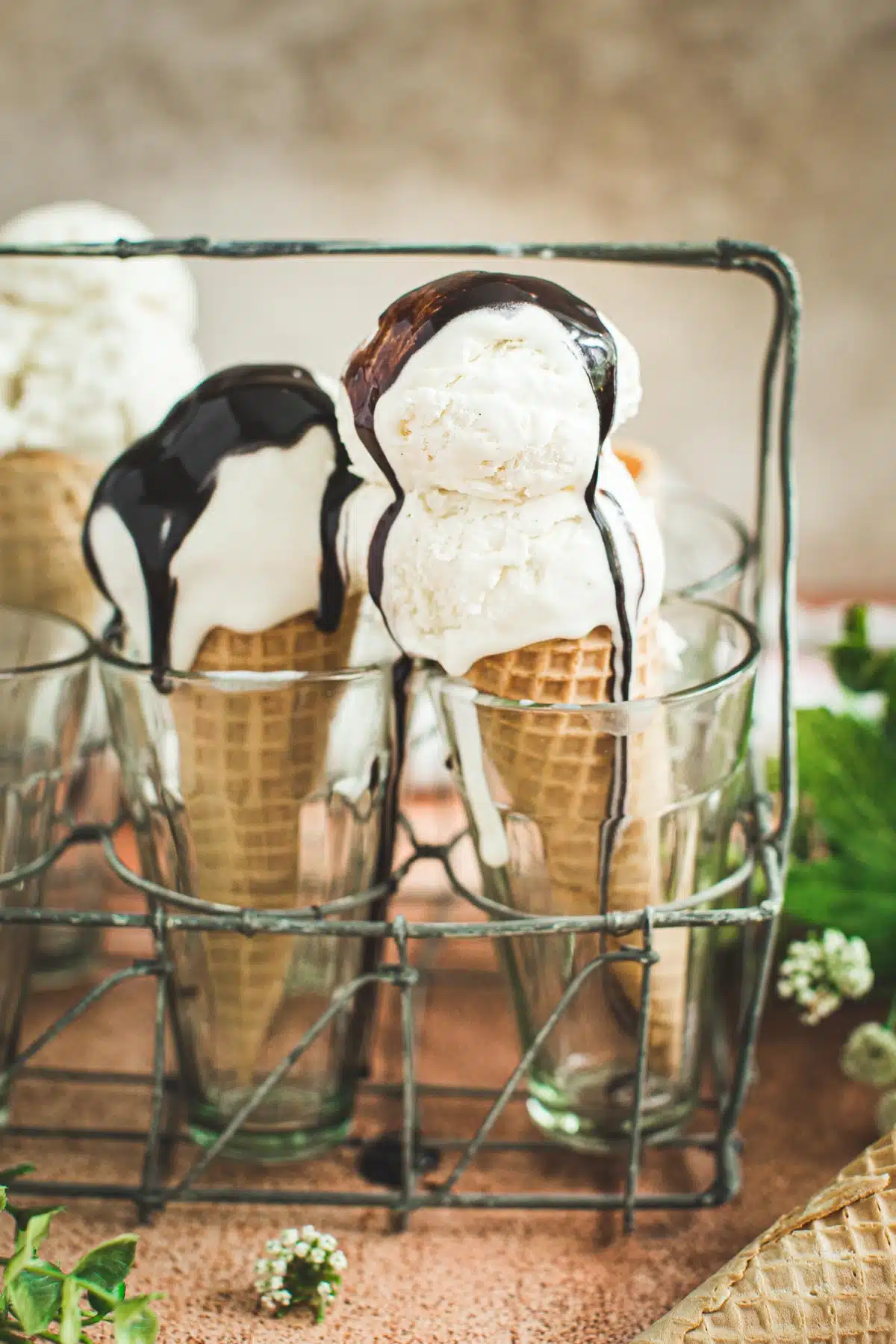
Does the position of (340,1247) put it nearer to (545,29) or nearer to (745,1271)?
(745,1271)

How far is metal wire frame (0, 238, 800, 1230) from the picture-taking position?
60 centimetres

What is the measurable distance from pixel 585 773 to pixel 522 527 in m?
0.11

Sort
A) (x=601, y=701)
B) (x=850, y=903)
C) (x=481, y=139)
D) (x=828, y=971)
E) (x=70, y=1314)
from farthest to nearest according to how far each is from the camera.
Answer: (x=481, y=139)
(x=850, y=903)
(x=828, y=971)
(x=601, y=701)
(x=70, y=1314)

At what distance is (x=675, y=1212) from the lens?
653 mm

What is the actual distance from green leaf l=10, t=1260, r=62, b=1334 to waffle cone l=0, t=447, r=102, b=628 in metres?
0.35

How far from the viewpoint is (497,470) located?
543mm

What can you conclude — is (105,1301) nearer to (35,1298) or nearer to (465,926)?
(35,1298)

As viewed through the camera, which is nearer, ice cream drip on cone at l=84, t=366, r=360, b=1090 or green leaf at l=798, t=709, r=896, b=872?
ice cream drip on cone at l=84, t=366, r=360, b=1090

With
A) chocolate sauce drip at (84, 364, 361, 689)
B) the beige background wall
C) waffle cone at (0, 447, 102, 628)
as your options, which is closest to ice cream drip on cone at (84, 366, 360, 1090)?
chocolate sauce drip at (84, 364, 361, 689)

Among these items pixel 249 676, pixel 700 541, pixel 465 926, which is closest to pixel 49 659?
pixel 249 676

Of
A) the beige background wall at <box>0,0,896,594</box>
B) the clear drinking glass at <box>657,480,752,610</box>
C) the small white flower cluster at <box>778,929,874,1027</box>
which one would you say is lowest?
the small white flower cluster at <box>778,929,874,1027</box>

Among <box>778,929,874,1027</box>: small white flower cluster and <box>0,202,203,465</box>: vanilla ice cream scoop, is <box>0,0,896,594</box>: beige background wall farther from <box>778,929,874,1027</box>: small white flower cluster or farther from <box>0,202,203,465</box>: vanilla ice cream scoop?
<box>778,929,874,1027</box>: small white flower cluster

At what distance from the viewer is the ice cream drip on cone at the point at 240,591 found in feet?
1.98

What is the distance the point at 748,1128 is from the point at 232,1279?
277 mm
